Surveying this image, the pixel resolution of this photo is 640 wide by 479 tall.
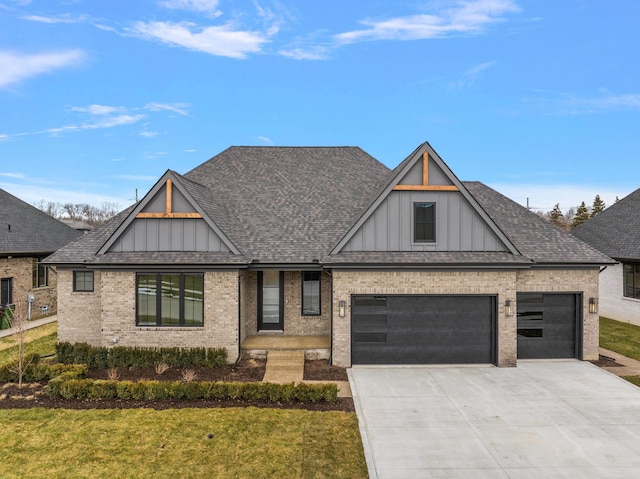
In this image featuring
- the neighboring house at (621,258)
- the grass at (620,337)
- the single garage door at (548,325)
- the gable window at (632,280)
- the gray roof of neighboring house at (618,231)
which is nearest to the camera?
the single garage door at (548,325)

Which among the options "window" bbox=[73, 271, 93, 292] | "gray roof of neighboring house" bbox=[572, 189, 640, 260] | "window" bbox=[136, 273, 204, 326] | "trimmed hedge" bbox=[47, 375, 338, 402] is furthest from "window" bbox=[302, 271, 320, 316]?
"gray roof of neighboring house" bbox=[572, 189, 640, 260]

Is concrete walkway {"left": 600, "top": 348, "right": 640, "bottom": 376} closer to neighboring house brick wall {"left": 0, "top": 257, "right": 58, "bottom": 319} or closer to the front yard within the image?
the front yard

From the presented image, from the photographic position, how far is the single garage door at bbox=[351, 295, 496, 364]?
12.2 meters

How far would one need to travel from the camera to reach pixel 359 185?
17203 mm

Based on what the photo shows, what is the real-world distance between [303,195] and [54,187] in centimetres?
10171

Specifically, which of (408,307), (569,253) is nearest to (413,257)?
(408,307)

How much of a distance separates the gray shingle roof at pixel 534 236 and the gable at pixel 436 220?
0.94m

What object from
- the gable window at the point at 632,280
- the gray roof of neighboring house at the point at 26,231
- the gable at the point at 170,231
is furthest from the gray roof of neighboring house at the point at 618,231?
the gray roof of neighboring house at the point at 26,231

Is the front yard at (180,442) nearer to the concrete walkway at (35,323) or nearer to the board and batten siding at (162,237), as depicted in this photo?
the board and batten siding at (162,237)

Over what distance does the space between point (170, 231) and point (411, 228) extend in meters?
8.86

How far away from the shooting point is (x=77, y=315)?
13773 mm

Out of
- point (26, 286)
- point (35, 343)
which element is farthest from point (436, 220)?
point (26, 286)

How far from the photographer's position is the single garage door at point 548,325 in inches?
503

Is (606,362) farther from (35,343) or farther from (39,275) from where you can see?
(39,275)
